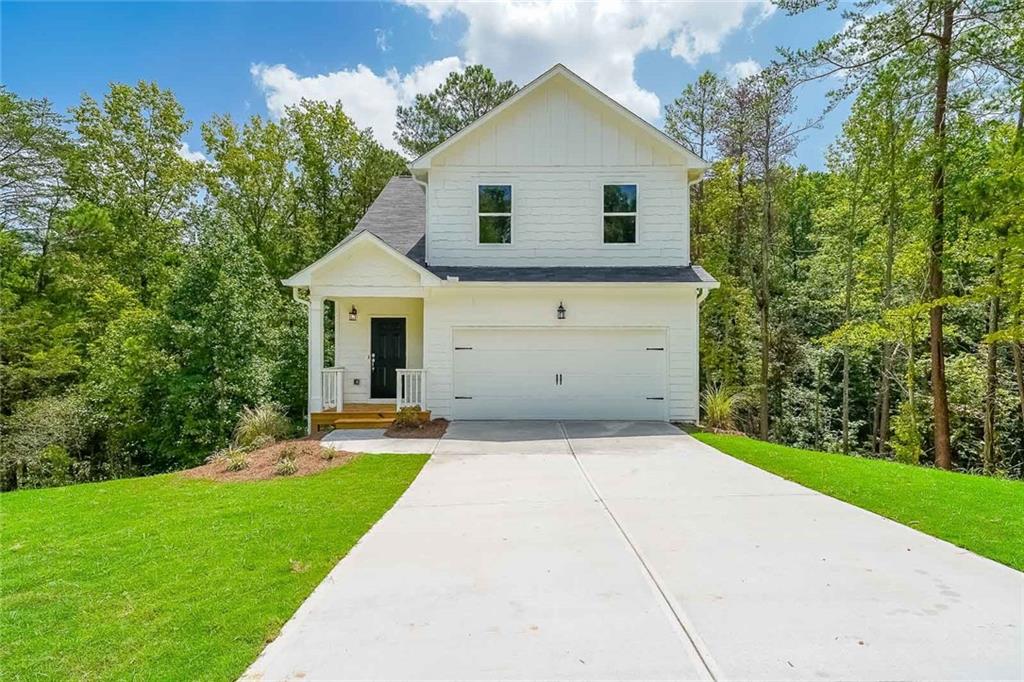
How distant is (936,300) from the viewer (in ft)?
38.6

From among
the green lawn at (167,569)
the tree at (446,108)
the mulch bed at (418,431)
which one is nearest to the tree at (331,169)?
the tree at (446,108)

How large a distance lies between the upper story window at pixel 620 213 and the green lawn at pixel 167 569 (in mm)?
8105

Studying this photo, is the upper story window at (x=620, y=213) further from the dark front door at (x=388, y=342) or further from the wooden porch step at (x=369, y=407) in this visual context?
the wooden porch step at (x=369, y=407)

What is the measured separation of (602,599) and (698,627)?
0.64m

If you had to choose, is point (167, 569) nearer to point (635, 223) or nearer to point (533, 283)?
point (533, 283)

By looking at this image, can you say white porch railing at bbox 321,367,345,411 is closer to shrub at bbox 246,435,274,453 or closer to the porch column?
the porch column

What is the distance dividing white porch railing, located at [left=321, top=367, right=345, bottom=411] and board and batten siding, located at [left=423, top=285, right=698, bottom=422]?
1.94 m

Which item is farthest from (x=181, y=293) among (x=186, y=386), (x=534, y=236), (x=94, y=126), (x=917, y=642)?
(x=917, y=642)

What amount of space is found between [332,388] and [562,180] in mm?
7352

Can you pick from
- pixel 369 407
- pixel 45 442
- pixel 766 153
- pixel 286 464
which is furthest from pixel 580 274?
pixel 45 442

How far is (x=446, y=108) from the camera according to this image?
2527 centimetres

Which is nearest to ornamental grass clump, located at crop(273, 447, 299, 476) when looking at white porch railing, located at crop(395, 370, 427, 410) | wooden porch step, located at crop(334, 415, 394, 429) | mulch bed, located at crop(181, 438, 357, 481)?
mulch bed, located at crop(181, 438, 357, 481)

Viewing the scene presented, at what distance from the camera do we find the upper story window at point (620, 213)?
41.2ft

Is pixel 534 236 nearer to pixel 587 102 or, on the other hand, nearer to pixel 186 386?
pixel 587 102
